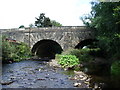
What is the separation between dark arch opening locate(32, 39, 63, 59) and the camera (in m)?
39.7

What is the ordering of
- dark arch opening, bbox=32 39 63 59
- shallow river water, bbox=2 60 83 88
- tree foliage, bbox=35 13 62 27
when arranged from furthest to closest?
tree foliage, bbox=35 13 62 27, dark arch opening, bbox=32 39 63 59, shallow river water, bbox=2 60 83 88

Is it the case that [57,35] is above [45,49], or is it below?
above

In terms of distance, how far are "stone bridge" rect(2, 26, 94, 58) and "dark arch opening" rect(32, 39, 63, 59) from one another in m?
1.68

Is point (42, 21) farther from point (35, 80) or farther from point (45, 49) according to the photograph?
point (35, 80)

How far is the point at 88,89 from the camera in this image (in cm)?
973

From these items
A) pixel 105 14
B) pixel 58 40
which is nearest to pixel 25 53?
pixel 58 40

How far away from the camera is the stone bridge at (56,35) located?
33875 mm

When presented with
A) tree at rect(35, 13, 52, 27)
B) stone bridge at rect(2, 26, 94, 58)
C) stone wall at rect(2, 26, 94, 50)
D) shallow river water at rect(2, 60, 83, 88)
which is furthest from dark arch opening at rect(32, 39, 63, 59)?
shallow river water at rect(2, 60, 83, 88)

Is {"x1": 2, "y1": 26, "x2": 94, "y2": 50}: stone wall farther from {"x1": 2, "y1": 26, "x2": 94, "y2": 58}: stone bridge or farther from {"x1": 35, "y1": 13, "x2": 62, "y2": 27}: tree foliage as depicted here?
{"x1": 35, "y1": 13, "x2": 62, "y2": 27}: tree foliage

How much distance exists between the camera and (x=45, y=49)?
48.5 m

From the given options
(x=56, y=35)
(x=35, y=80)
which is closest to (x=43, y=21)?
(x=56, y=35)

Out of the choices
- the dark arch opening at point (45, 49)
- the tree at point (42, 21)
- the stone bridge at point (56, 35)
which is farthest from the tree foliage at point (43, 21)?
the stone bridge at point (56, 35)

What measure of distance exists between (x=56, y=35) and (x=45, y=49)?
1392 centimetres

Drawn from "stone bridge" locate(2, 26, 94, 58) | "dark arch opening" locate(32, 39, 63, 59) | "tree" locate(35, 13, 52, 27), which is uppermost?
"tree" locate(35, 13, 52, 27)
